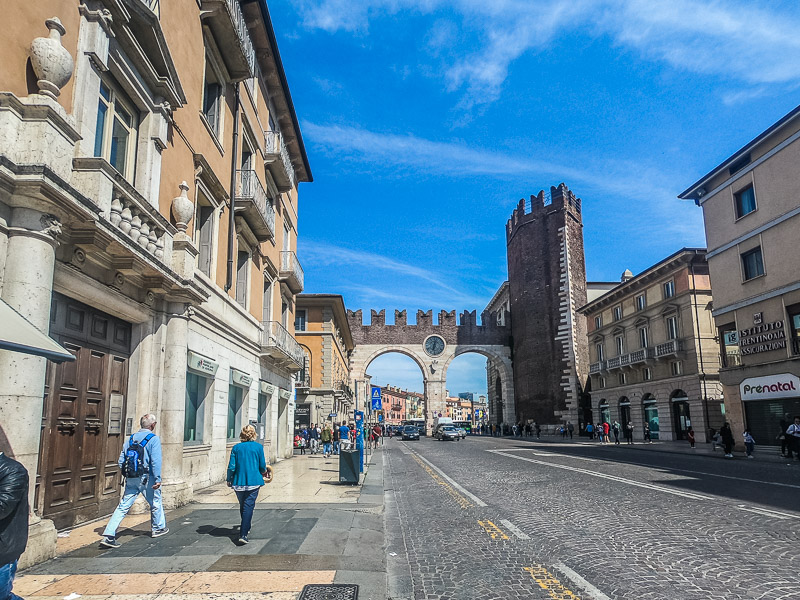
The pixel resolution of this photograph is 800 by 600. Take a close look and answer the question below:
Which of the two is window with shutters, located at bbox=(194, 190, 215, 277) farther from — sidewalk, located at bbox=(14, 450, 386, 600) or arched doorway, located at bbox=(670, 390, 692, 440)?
arched doorway, located at bbox=(670, 390, 692, 440)

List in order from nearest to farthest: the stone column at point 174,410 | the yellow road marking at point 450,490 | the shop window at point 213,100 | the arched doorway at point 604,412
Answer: the stone column at point 174,410 → the yellow road marking at point 450,490 → the shop window at point 213,100 → the arched doorway at point 604,412

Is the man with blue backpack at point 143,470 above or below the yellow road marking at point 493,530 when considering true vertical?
above

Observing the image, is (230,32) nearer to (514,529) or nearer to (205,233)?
(205,233)

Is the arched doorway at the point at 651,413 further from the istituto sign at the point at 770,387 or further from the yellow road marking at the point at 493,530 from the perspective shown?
the yellow road marking at the point at 493,530

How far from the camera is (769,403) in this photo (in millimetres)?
23266

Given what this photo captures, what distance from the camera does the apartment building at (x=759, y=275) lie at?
2219cm

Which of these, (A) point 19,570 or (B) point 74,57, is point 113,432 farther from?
(B) point 74,57

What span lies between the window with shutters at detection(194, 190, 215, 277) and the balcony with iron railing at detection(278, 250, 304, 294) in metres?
8.82

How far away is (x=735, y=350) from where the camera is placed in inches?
1016

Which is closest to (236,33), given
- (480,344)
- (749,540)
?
(749,540)

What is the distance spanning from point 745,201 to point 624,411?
20084 millimetres

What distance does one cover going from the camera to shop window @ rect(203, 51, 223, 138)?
1369cm

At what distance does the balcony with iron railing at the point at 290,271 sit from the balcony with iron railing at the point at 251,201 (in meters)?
5.37

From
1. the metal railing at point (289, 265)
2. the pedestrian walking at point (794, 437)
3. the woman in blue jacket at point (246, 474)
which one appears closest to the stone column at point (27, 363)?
the woman in blue jacket at point (246, 474)
